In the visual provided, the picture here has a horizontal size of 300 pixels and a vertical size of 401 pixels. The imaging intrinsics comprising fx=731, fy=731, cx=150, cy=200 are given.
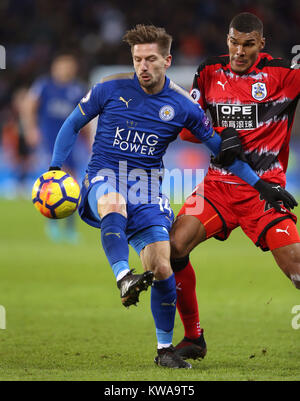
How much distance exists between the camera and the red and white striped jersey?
5.32m

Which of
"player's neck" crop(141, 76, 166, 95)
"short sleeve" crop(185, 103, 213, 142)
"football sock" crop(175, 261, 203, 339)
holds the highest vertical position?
"player's neck" crop(141, 76, 166, 95)

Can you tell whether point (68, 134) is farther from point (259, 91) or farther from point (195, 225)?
point (259, 91)

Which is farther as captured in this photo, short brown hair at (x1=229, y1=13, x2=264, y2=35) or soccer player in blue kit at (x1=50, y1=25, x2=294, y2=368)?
short brown hair at (x1=229, y1=13, x2=264, y2=35)

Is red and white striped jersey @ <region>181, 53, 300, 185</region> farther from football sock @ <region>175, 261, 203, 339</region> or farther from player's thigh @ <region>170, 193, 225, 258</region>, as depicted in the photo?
football sock @ <region>175, 261, 203, 339</region>

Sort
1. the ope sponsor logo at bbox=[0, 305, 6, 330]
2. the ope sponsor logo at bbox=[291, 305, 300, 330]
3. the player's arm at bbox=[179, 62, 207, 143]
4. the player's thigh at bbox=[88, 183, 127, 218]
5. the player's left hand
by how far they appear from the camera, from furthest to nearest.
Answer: the ope sponsor logo at bbox=[291, 305, 300, 330] < the ope sponsor logo at bbox=[0, 305, 6, 330] < the player's arm at bbox=[179, 62, 207, 143] < the player's left hand < the player's thigh at bbox=[88, 183, 127, 218]

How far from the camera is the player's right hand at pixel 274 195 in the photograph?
509cm

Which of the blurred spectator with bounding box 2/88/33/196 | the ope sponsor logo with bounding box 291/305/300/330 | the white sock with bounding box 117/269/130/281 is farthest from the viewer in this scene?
the blurred spectator with bounding box 2/88/33/196

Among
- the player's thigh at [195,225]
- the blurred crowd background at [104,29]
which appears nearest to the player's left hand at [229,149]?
the player's thigh at [195,225]

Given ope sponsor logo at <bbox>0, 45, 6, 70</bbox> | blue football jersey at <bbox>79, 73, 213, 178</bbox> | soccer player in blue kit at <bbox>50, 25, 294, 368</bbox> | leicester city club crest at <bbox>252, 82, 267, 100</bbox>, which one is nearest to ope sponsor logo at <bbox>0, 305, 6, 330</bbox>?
soccer player in blue kit at <bbox>50, 25, 294, 368</bbox>

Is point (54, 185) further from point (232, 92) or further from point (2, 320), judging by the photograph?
point (2, 320)

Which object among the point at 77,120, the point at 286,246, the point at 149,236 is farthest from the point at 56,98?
the point at 286,246

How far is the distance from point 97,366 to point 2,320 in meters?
1.84

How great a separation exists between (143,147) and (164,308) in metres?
1.13

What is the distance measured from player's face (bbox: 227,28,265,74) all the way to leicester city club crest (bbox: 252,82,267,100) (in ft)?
0.48
